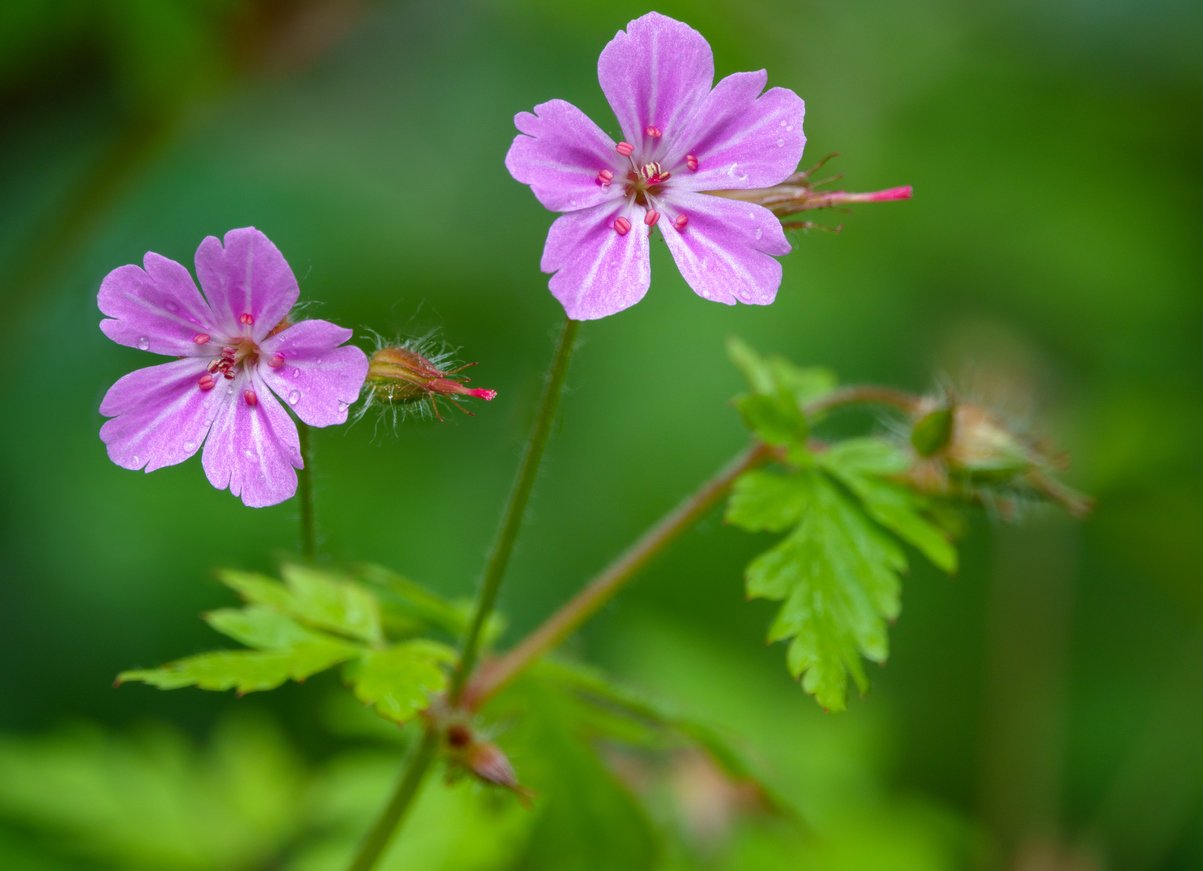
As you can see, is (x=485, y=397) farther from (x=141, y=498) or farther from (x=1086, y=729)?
(x=1086, y=729)

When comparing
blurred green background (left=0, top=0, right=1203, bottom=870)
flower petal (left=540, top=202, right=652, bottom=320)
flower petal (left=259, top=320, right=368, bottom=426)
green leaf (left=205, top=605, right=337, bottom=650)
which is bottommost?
green leaf (left=205, top=605, right=337, bottom=650)

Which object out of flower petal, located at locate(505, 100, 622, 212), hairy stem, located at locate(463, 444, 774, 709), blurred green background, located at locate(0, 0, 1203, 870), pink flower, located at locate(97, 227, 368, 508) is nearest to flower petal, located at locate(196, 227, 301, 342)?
pink flower, located at locate(97, 227, 368, 508)

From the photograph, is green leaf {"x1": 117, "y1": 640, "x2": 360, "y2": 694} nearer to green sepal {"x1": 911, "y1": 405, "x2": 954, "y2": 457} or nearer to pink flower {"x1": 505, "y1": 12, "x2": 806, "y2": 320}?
pink flower {"x1": 505, "y1": 12, "x2": 806, "y2": 320}

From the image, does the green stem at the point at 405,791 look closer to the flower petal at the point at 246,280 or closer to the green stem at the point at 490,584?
the green stem at the point at 490,584

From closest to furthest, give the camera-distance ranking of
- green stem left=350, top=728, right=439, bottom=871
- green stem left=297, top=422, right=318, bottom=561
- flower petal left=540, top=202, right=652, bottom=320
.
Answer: flower petal left=540, top=202, right=652, bottom=320
green stem left=297, top=422, right=318, bottom=561
green stem left=350, top=728, right=439, bottom=871

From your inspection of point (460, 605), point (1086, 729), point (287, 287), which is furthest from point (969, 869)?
point (287, 287)

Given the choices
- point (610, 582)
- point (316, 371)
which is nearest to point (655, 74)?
point (316, 371)

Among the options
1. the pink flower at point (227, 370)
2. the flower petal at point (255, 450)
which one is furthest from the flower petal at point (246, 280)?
the flower petal at point (255, 450)

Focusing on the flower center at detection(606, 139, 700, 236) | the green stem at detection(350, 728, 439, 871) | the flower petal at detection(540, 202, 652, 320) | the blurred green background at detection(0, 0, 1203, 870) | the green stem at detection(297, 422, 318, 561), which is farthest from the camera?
the blurred green background at detection(0, 0, 1203, 870)
